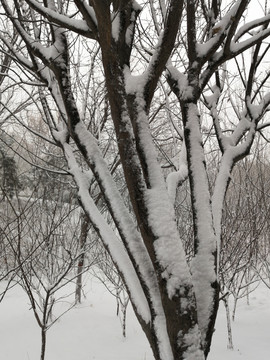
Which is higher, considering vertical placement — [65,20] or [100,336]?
[65,20]

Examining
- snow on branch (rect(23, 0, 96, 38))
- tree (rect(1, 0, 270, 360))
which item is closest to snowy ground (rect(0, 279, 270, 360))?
tree (rect(1, 0, 270, 360))

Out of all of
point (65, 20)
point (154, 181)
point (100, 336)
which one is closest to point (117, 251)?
point (154, 181)

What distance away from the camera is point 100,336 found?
23.6 ft

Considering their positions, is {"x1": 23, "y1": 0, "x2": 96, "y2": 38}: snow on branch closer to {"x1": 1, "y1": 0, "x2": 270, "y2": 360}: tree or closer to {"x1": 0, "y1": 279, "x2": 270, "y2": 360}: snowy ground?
{"x1": 1, "y1": 0, "x2": 270, "y2": 360}: tree

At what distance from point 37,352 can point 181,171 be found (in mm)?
5550

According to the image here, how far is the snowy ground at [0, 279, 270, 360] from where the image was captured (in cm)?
604

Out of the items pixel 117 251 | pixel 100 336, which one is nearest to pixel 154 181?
pixel 117 251

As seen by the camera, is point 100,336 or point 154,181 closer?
point 154,181

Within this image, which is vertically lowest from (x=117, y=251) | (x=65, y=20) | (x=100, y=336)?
(x=117, y=251)

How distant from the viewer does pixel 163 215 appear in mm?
1611

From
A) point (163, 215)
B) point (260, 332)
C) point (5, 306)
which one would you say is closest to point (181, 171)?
point (163, 215)

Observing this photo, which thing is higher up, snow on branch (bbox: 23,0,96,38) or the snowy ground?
snow on branch (bbox: 23,0,96,38)

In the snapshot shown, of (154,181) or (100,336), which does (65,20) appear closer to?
(154,181)

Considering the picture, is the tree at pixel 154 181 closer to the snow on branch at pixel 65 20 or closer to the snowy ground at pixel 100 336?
the snow on branch at pixel 65 20
